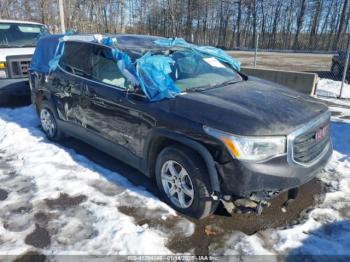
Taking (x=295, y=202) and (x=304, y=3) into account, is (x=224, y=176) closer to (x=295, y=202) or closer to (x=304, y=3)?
(x=295, y=202)

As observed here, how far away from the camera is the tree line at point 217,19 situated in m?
34.3

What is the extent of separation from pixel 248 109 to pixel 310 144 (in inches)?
28.1

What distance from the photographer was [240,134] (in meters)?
2.90

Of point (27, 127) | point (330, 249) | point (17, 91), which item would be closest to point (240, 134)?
point (330, 249)

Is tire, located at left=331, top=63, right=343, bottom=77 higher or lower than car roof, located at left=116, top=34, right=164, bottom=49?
lower

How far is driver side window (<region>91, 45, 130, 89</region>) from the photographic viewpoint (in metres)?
4.02

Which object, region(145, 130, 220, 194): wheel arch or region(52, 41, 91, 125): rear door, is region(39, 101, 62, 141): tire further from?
region(145, 130, 220, 194): wheel arch

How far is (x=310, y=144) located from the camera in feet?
10.7

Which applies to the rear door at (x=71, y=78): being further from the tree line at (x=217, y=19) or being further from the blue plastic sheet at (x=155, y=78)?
the tree line at (x=217, y=19)

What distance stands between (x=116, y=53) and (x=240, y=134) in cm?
196

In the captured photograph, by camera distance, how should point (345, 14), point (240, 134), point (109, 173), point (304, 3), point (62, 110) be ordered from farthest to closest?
point (304, 3) → point (345, 14) → point (62, 110) → point (109, 173) → point (240, 134)

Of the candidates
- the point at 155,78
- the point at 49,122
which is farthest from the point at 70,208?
the point at 49,122

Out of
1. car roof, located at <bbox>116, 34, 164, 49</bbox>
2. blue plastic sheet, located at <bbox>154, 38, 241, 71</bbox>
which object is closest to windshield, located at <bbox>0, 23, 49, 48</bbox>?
car roof, located at <bbox>116, 34, 164, 49</bbox>

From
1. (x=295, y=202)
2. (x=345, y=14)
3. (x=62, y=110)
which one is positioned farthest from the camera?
(x=345, y=14)
